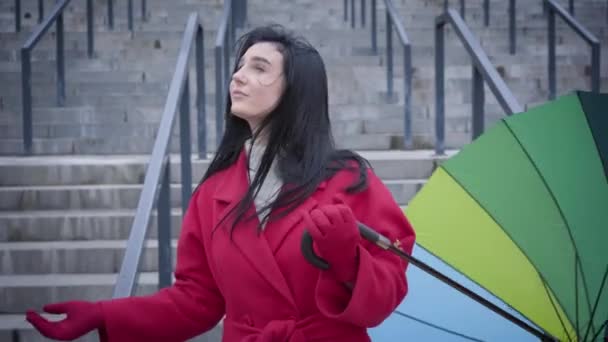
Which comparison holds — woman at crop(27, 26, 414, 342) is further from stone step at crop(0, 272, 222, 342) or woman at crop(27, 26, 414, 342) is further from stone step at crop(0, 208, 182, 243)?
stone step at crop(0, 208, 182, 243)

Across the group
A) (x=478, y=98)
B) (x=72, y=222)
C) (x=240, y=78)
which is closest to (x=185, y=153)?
(x=72, y=222)

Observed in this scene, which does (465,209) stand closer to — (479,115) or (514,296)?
(514,296)

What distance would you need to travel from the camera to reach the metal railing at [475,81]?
455cm

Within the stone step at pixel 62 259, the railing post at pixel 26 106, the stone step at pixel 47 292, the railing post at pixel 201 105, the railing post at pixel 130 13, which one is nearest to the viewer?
the stone step at pixel 47 292

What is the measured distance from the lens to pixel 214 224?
85.0 inches

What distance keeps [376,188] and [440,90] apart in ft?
13.5

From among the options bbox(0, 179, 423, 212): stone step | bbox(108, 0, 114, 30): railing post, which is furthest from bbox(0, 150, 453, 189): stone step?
bbox(108, 0, 114, 30): railing post

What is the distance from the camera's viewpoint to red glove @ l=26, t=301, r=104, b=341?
206 centimetres

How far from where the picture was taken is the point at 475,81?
5.25 meters

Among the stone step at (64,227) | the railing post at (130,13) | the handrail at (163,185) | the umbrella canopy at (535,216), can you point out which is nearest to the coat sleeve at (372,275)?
the umbrella canopy at (535,216)

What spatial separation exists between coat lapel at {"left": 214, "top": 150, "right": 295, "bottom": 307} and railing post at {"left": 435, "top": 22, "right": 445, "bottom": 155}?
385 cm

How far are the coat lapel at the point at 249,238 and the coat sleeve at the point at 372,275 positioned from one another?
11 cm

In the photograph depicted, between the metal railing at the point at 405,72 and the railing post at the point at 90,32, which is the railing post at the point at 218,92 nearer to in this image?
the metal railing at the point at 405,72

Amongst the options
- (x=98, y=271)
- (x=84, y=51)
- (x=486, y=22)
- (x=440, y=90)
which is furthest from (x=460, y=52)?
(x=98, y=271)
